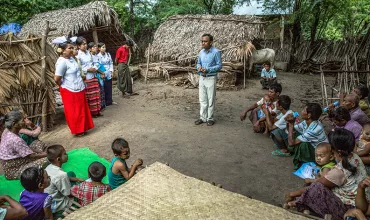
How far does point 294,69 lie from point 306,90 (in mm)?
4727

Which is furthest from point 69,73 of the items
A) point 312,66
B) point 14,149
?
point 312,66

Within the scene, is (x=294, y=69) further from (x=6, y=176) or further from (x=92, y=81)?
(x=6, y=176)

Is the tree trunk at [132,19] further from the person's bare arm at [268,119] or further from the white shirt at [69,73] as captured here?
the person's bare arm at [268,119]

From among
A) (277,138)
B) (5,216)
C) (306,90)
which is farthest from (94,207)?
(306,90)

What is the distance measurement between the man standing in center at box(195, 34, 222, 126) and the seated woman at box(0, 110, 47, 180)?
3193mm

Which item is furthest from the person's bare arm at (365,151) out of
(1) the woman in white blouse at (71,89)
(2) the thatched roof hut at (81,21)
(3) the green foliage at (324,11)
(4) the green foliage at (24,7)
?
(4) the green foliage at (24,7)

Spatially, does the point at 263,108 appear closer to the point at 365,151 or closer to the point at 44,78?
the point at 365,151

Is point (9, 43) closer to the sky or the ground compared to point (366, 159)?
closer to the sky

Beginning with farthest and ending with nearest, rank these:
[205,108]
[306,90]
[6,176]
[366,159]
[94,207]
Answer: [306,90], [205,108], [6,176], [366,159], [94,207]

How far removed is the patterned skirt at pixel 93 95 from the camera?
20.0 feet

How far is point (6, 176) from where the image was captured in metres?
3.66

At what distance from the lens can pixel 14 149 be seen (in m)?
3.51

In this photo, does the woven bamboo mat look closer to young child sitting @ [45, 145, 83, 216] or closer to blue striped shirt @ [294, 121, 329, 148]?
young child sitting @ [45, 145, 83, 216]

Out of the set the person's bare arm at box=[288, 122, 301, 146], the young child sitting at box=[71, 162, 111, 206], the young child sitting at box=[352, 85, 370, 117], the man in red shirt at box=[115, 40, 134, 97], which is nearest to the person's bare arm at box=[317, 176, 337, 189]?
A: the person's bare arm at box=[288, 122, 301, 146]
